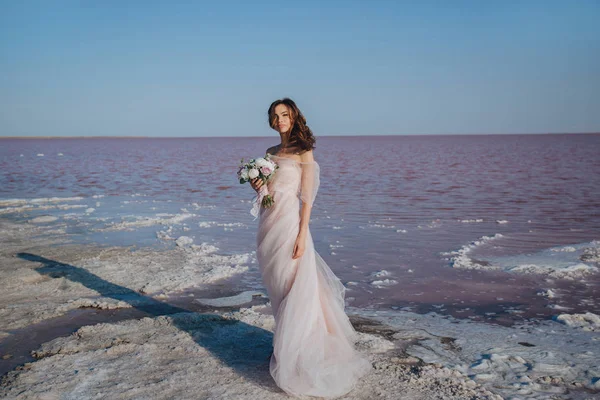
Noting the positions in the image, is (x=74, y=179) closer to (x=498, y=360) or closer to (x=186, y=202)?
(x=186, y=202)

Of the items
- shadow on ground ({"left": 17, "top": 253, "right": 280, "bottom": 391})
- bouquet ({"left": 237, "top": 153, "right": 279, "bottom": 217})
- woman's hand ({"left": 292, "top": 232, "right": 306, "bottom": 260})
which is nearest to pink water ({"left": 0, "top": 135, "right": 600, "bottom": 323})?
shadow on ground ({"left": 17, "top": 253, "right": 280, "bottom": 391})

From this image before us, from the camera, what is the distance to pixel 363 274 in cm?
758

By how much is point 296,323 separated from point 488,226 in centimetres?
890

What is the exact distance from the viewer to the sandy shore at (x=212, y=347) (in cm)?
387

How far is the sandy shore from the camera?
12.7 feet

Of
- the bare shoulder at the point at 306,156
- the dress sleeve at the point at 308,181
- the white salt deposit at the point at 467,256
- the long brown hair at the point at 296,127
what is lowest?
the white salt deposit at the point at 467,256

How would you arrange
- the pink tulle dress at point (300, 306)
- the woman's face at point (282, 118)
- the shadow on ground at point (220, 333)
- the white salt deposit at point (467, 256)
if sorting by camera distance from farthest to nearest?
1. the white salt deposit at point (467, 256)
2. the shadow on ground at point (220, 333)
3. the woman's face at point (282, 118)
4. the pink tulle dress at point (300, 306)

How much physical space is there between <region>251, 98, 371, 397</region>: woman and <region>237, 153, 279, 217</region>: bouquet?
36 millimetres

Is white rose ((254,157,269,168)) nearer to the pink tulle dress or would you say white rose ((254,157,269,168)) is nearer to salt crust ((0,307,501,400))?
the pink tulle dress

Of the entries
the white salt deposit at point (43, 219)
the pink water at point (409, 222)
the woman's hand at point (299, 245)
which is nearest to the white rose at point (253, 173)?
the woman's hand at point (299, 245)

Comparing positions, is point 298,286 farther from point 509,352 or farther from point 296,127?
point 509,352

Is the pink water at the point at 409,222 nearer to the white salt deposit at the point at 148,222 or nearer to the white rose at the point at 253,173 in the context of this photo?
the white salt deposit at the point at 148,222

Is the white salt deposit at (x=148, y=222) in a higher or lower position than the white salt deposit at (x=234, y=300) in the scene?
higher

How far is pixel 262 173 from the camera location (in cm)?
403
